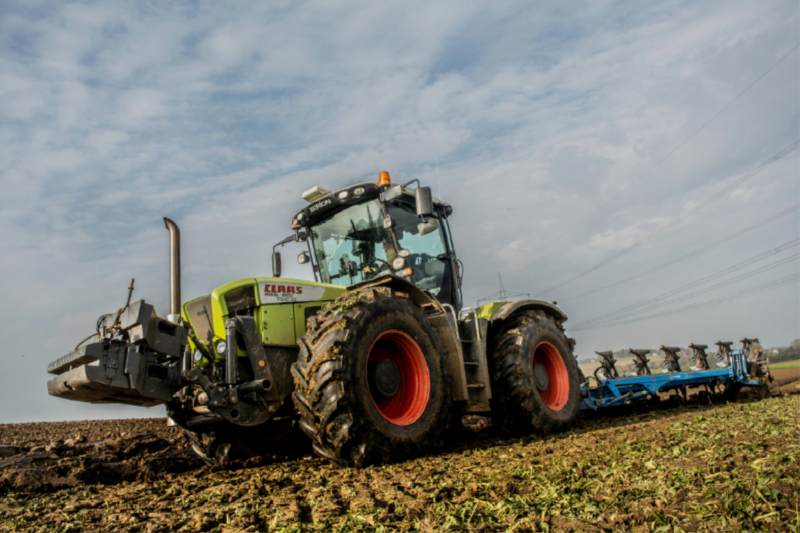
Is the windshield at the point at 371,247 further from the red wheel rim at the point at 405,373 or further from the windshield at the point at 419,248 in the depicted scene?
the red wheel rim at the point at 405,373

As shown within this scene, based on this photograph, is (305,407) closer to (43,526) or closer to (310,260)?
(43,526)

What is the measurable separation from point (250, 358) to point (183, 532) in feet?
6.00

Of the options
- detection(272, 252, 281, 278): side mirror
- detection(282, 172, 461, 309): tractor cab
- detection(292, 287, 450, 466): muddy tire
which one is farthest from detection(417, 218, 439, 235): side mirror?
detection(272, 252, 281, 278): side mirror

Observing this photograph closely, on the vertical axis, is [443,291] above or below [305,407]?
above

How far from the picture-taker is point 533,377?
6051mm

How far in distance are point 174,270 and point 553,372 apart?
4751 mm

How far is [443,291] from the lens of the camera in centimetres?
685

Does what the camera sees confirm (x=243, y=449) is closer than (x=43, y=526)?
No

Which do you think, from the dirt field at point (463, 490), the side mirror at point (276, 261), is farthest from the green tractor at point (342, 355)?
the side mirror at point (276, 261)

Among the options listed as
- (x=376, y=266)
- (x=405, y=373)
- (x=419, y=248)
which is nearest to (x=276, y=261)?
(x=376, y=266)

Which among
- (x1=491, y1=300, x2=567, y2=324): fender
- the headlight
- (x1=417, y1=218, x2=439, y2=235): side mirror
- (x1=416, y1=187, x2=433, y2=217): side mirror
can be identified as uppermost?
(x1=416, y1=187, x2=433, y2=217): side mirror

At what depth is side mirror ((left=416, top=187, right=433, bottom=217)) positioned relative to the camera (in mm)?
5340

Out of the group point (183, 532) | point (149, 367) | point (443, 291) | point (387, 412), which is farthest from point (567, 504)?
point (443, 291)

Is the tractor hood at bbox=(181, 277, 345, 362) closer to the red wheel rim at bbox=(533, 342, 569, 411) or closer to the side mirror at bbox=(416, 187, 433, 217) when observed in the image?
the side mirror at bbox=(416, 187, 433, 217)
